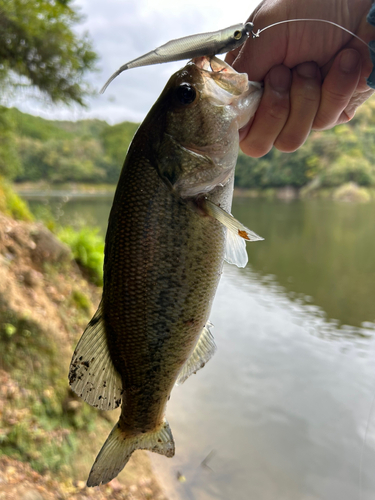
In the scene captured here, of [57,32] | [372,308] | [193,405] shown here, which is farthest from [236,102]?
[372,308]

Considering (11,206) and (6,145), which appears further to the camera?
(6,145)

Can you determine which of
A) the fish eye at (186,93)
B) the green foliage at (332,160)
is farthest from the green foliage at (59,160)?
the fish eye at (186,93)

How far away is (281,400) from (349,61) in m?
6.40

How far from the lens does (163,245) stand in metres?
1.11

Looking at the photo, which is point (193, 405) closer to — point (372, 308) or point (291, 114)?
point (291, 114)

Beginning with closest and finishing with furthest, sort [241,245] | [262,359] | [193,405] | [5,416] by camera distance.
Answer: [241,245] < [5,416] < [193,405] < [262,359]

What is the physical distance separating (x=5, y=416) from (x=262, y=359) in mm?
5547

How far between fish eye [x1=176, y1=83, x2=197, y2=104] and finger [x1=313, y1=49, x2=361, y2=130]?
0.61 m

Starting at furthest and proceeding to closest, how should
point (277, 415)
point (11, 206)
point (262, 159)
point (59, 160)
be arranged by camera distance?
1. point (262, 159)
2. point (59, 160)
3. point (11, 206)
4. point (277, 415)

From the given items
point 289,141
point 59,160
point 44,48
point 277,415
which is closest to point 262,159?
point 59,160

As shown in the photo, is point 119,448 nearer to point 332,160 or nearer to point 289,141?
point 289,141

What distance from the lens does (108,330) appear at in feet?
3.84

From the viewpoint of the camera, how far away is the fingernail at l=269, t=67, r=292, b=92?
1.41 m

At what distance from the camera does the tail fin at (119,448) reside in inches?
43.9
